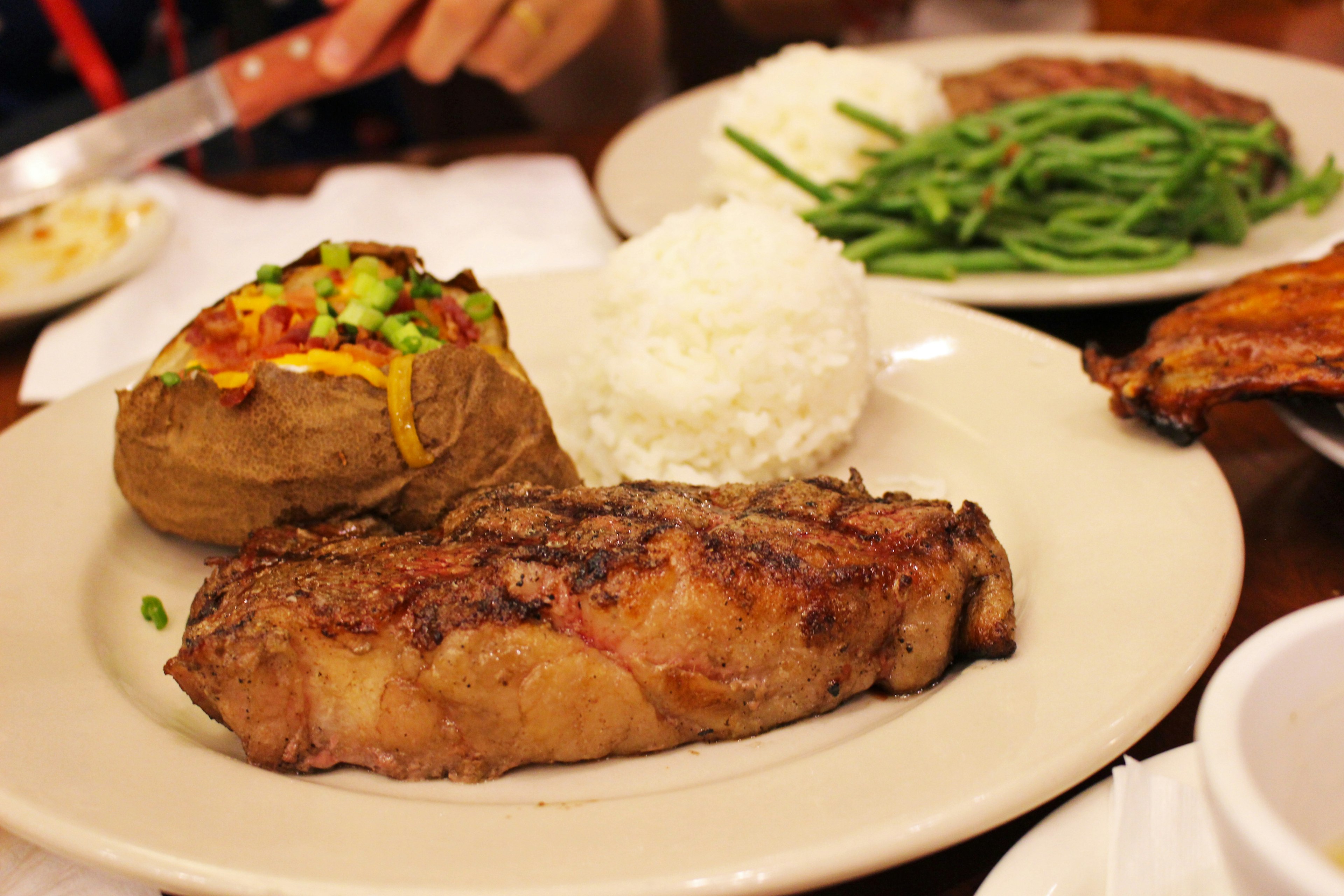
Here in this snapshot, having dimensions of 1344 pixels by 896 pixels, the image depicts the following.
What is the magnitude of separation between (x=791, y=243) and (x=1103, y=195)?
1.38m

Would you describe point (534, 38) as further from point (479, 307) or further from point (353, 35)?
point (479, 307)

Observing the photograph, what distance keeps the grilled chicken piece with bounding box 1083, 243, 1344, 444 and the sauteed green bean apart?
2.91 ft

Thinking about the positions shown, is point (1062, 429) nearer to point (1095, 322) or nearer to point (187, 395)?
point (1095, 322)

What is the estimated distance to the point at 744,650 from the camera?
69.9 inches

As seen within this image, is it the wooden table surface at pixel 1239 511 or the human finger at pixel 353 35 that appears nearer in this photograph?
the wooden table surface at pixel 1239 511

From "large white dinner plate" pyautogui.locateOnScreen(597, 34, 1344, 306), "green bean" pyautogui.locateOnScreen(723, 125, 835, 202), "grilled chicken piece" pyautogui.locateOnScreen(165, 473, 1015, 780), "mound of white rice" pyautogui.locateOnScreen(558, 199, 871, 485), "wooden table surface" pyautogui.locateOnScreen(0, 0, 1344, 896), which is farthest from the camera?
"green bean" pyautogui.locateOnScreen(723, 125, 835, 202)

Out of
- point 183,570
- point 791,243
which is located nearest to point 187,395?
point 183,570

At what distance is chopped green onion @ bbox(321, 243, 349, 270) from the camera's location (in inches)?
103

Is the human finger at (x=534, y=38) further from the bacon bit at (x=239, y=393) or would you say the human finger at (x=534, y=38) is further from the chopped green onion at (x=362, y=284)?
the bacon bit at (x=239, y=393)

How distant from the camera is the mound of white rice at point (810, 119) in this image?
4.07 meters

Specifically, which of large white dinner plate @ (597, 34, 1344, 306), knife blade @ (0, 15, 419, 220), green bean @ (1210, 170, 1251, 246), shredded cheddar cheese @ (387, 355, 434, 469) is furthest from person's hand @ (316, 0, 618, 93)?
green bean @ (1210, 170, 1251, 246)

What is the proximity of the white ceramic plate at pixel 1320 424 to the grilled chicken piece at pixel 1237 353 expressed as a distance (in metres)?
0.10

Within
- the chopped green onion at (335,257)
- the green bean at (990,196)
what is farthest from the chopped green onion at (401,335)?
the green bean at (990,196)

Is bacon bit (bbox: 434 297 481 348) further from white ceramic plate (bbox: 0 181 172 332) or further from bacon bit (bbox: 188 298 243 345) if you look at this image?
→ white ceramic plate (bbox: 0 181 172 332)
